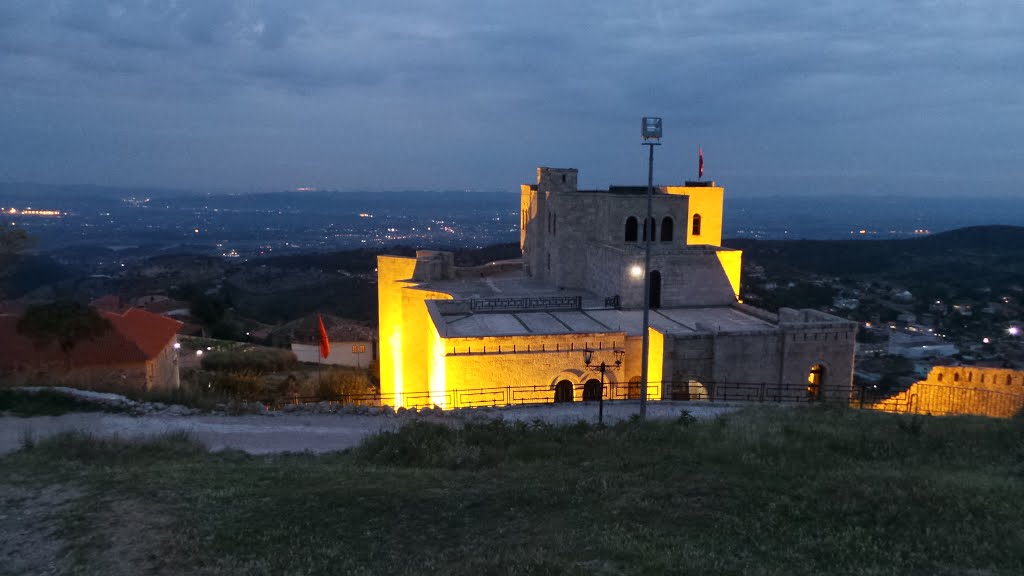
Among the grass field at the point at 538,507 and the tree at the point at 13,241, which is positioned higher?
the tree at the point at 13,241

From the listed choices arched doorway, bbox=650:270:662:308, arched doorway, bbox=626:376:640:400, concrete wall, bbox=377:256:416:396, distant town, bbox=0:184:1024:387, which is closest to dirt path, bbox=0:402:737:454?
arched doorway, bbox=626:376:640:400

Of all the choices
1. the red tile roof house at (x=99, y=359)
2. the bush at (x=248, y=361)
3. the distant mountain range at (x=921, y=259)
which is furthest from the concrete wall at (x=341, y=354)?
the distant mountain range at (x=921, y=259)

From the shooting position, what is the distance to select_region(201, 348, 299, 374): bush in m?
31.9

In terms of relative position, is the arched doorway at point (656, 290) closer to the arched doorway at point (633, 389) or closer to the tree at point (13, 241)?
the arched doorway at point (633, 389)

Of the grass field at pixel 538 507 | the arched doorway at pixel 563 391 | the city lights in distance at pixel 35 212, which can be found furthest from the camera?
the city lights in distance at pixel 35 212

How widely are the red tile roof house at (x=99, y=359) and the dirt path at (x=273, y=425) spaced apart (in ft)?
9.46

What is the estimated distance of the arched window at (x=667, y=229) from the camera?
84.5 feet

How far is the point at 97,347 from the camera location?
62.3ft

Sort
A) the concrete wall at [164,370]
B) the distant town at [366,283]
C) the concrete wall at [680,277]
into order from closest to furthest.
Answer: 1. the concrete wall at [164,370]
2. the concrete wall at [680,277]
3. the distant town at [366,283]

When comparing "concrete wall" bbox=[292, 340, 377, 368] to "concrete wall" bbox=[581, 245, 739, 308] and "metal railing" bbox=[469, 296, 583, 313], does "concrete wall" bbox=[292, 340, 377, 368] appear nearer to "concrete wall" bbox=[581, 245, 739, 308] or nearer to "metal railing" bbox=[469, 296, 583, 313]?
"metal railing" bbox=[469, 296, 583, 313]

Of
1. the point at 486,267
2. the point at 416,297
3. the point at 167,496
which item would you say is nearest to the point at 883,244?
the point at 486,267

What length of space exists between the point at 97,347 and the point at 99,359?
0.46 m

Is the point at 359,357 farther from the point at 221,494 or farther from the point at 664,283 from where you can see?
the point at 221,494

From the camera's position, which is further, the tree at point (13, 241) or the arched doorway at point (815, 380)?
the tree at point (13, 241)
